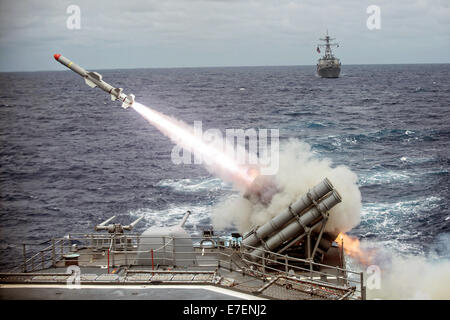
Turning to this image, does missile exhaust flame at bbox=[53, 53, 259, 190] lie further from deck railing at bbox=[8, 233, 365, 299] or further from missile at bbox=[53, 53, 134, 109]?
deck railing at bbox=[8, 233, 365, 299]

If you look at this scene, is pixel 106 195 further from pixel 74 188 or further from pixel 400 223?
pixel 400 223

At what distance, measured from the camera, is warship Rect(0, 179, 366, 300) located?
20312 millimetres

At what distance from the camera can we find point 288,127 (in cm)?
8650

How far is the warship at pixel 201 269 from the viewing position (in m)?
20.3

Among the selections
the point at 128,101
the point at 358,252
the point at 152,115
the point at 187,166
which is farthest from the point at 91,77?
the point at 187,166

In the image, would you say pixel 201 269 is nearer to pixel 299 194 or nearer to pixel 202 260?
pixel 202 260

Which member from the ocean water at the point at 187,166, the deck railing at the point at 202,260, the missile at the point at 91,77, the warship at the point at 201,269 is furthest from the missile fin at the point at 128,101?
the ocean water at the point at 187,166

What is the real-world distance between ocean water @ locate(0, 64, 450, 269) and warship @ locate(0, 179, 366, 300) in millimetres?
15337

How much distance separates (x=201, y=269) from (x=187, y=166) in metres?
44.7

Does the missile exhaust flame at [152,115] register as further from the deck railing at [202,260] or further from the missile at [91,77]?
the deck railing at [202,260]

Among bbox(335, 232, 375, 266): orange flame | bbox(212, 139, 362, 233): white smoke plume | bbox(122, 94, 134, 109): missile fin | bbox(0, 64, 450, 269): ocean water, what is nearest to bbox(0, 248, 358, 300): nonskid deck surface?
bbox(212, 139, 362, 233): white smoke plume

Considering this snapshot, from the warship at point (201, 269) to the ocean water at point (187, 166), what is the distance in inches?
604

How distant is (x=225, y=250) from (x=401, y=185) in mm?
32037
